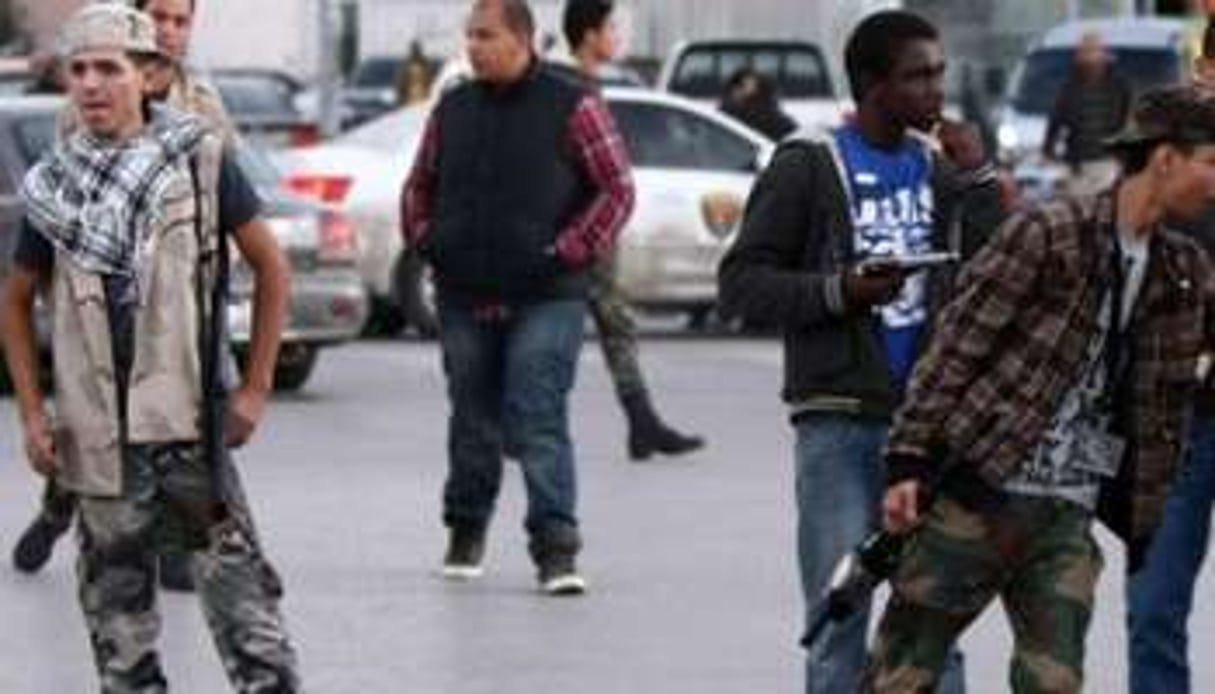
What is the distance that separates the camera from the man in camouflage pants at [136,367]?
897 cm

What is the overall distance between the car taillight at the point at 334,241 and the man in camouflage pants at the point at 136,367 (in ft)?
38.7

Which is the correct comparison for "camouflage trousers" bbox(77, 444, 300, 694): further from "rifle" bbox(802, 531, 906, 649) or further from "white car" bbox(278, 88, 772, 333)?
"white car" bbox(278, 88, 772, 333)

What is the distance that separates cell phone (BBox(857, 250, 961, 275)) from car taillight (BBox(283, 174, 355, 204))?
51.9 feet

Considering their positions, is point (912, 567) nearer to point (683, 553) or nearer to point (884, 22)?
point (884, 22)

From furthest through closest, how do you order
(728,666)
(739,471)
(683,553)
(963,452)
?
(739,471)
(683,553)
(728,666)
(963,452)

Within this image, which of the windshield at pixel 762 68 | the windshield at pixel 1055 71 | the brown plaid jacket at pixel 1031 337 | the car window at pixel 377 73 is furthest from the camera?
the car window at pixel 377 73

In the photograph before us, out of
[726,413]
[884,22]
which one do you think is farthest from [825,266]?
[726,413]

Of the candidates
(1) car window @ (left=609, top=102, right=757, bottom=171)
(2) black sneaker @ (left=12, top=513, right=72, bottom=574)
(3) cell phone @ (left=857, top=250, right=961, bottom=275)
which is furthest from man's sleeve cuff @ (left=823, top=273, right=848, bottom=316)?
(1) car window @ (left=609, top=102, right=757, bottom=171)

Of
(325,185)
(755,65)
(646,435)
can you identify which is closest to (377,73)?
(755,65)

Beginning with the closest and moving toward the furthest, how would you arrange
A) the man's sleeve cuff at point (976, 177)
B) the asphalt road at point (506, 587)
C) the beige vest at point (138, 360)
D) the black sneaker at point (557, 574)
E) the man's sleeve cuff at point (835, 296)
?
the man's sleeve cuff at point (835, 296)
the beige vest at point (138, 360)
the man's sleeve cuff at point (976, 177)
the asphalt road at point (506, 587)
the black sneaker at point (557, 574)

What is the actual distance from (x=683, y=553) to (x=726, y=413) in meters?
5.96

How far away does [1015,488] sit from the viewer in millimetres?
8164

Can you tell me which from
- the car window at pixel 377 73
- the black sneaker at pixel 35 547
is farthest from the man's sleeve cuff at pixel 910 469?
the car window at pixel 377 73

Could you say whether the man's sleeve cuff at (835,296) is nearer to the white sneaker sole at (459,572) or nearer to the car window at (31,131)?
the white sneaker sole at (459,572)
